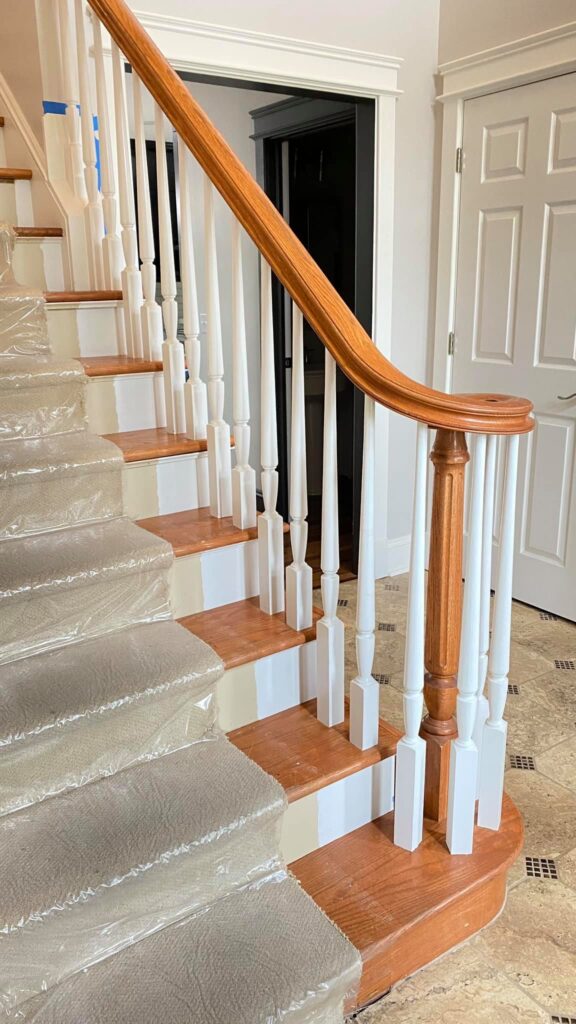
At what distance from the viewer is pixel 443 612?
64.2 inches

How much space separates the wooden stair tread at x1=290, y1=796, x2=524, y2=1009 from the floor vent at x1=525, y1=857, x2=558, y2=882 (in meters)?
0.21

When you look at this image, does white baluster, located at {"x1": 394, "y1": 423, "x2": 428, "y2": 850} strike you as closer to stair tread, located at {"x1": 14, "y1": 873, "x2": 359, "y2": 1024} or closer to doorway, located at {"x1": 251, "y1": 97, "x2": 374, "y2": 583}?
stair tread, located at {"x1": 14, "y1": 873, "x2": 359, "y2": 1024}

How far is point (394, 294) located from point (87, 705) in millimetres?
2649

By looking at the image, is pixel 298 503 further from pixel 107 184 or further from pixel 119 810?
pixel 107 184

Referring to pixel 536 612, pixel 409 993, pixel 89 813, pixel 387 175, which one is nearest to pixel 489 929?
pixel 409 993

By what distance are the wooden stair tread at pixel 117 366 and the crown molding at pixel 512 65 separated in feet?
6.46

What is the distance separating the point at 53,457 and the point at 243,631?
0.63 meters

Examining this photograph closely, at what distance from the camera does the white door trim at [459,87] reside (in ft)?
9.75

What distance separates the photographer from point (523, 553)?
138 inches

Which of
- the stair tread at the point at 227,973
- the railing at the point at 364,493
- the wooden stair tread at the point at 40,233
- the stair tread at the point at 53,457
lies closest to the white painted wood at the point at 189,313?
the railing at the point at 364,493

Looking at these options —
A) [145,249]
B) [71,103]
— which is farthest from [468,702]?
[71,103]

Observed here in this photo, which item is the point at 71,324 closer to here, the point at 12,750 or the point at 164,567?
the point at 164,567

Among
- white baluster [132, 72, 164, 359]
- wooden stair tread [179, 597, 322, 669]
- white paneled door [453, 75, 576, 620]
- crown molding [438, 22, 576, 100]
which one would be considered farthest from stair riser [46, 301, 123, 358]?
crown molding [438, 22, 576, 100]

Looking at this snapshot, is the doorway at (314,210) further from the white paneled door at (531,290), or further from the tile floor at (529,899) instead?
the tile floor at (529,899)
